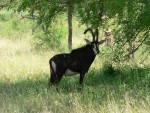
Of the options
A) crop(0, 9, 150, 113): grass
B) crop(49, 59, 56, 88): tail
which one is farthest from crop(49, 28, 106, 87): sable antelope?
crop(0, 9, 150, 113): grass

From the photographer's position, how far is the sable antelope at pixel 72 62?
12.2m

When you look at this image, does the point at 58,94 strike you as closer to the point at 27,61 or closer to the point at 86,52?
the point at 86,52

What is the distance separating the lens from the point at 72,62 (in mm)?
12391

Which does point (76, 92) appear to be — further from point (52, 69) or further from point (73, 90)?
point (52, 69)

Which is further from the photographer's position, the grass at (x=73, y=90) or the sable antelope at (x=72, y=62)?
the sable antelope at (x=72, y=62)

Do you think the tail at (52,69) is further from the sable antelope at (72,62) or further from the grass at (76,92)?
the grass at (76,92)

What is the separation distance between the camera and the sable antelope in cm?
1216

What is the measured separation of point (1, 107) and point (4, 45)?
17316mm

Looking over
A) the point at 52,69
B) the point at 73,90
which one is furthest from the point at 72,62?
the point at 73,90

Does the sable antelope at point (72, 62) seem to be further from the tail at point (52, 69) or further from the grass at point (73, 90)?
the grass at point (73, 90)

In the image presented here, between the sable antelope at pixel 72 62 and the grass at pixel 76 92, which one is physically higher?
the sable antelope at pixel 72 62

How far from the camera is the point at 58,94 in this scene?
34.0 feet

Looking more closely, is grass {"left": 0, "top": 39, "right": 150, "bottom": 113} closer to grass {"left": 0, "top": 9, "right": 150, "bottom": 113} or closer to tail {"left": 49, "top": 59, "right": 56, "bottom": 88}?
grass {"left": 0, "top": 9, "right": 150, "bottom": 113}

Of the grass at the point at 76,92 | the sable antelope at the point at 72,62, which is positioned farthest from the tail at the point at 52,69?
the grass at the point at 76,92
